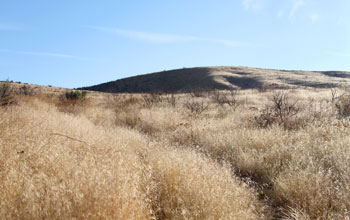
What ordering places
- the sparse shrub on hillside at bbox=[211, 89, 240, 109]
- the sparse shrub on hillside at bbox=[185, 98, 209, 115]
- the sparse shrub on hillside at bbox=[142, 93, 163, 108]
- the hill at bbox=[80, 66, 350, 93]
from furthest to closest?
1. the hill at bbox=[80, 66, 350, 93]
2. the sparse shrub on hillside at bbox=[142, 93, 163, 108]
3. the sparse shrub on hillside at bbox=[211, 89, 240, 109]
4. the sparse shrub on hillside at bbox=[185, 98, 209, 115]

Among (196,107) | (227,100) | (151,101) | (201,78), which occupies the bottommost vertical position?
(196,107)

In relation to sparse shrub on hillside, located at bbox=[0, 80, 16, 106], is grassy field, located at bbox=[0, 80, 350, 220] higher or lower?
lower

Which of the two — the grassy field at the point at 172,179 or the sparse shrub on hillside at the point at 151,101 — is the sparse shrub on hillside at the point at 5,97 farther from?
the sparse shrub on hillside at the point at 151,101

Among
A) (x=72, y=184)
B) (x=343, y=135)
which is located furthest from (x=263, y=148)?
(x=72, y=184)

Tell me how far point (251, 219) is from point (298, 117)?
4.61 meters

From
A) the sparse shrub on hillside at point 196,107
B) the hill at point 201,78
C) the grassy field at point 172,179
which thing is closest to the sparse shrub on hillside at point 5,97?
the grassy field at point 172,179

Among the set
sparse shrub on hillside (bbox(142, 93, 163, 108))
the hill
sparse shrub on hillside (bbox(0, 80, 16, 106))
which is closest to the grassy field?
sparse shrub on hillside (bbox(0, 80, 16, 106))

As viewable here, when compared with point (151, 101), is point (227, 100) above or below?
below

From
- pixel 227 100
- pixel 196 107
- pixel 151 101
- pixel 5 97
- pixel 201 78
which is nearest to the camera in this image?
pixel 5 97

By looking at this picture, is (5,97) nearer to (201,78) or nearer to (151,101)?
(151,101)

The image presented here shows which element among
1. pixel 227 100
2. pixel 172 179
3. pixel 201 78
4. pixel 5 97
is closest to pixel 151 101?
pixel 227 100

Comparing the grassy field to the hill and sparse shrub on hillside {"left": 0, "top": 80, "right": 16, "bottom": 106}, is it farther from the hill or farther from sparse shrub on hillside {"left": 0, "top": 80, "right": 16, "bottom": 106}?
the hill

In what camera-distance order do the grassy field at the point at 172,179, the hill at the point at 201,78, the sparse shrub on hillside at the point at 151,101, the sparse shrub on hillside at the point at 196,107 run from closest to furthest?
the grassy field at the point at 172,179 → the sparse shrub on hillside at the point at 196,107 → the sparse shrub on hillside at the point at 151,101 → the hill at the point at 201,78

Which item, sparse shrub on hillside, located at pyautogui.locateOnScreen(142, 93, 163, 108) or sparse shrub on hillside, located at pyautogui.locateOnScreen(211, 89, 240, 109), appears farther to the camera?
sparse shrub on hillside, located at pyautogui.locateOnScreen(142, 93, 163, 108)
